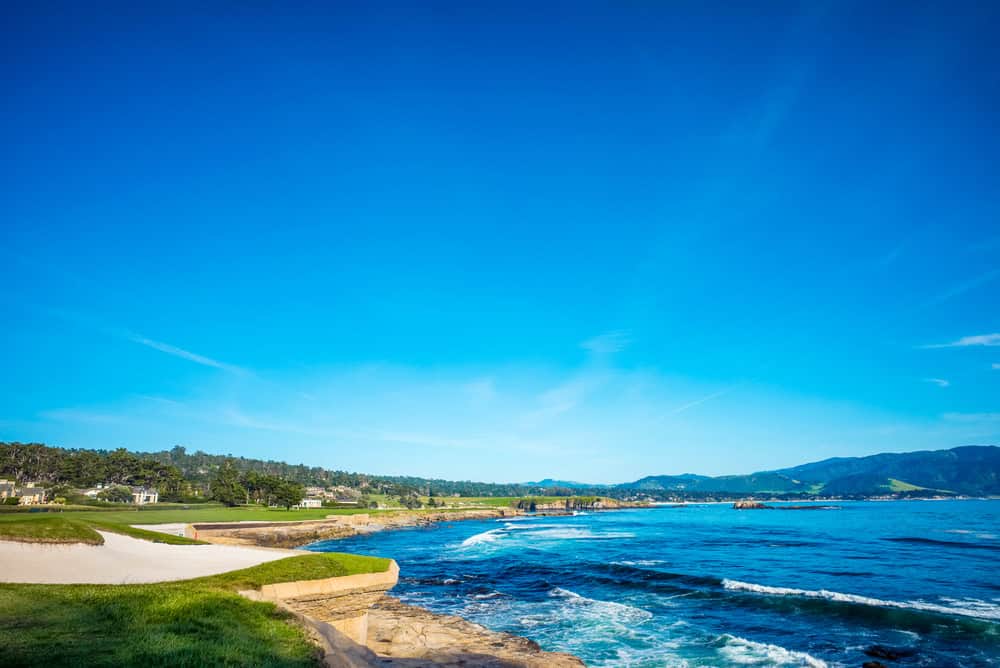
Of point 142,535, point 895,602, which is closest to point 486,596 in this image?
point 142,535

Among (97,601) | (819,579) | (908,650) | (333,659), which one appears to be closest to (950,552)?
(819,579)

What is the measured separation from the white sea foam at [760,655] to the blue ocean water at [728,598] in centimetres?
7

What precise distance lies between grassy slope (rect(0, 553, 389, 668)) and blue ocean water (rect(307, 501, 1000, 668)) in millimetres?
14331

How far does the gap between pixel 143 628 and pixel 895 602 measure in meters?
37.3

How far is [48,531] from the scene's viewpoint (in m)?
20.9

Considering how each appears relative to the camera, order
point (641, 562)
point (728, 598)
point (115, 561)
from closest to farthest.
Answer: point (115, 561) → point (728, 598) → point (641, 562)

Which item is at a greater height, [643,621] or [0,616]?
[0,616]

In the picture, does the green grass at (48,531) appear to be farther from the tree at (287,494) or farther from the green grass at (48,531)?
the tree at (287,494)

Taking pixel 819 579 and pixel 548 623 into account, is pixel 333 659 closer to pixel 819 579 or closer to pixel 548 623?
pixel 548 623

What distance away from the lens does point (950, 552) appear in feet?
178

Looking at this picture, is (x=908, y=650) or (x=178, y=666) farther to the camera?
(x=908, y=650)

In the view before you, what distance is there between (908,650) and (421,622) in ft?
69.2

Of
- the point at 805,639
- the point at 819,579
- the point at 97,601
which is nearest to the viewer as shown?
the point at 97,601

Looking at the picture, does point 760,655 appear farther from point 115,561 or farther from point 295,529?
point 295,529
